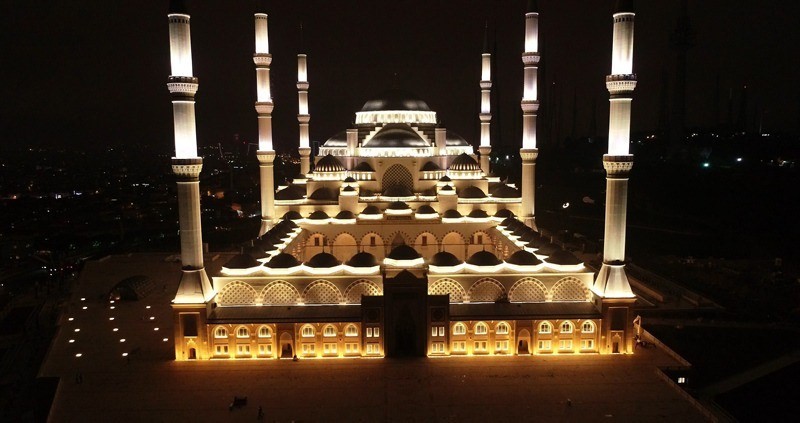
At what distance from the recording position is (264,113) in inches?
1065

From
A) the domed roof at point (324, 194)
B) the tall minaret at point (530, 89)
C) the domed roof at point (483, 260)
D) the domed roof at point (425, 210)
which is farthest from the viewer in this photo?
the domed roof at point (324, 194)

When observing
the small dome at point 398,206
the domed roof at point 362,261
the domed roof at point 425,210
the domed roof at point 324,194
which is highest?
the domed roof at point 324,194

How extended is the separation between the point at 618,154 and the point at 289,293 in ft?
37.5

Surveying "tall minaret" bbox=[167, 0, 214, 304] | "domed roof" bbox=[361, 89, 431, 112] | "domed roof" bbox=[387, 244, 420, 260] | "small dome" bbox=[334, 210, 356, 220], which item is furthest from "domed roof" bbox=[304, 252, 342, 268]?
"domed roof" bbox=[361, 89, 431, 112]

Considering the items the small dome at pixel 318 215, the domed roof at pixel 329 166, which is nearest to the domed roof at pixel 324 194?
the domed roof at pixel 329 166

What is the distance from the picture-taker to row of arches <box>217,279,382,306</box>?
18.3 m

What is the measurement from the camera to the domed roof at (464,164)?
31239mm

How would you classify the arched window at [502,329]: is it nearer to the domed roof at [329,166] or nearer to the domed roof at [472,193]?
the domed roof at [472,193]

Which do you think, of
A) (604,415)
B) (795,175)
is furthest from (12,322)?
(795,175)

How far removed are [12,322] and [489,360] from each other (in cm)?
1966

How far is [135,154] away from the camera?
18712 centimetres

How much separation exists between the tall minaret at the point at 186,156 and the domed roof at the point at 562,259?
11.2 metres

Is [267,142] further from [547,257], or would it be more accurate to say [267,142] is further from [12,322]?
[547,257]

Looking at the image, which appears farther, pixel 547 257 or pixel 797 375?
pixel 547 257
